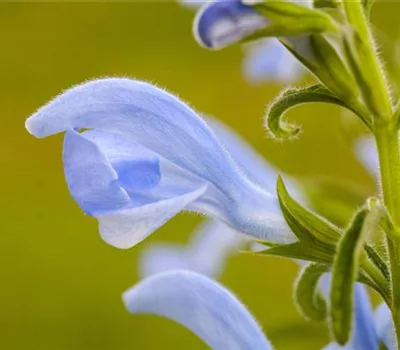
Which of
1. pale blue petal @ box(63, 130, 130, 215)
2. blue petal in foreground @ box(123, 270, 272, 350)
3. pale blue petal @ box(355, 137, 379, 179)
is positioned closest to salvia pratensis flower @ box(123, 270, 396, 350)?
Answer: blue petal in foreground @ box(123, 270, 272, 350)

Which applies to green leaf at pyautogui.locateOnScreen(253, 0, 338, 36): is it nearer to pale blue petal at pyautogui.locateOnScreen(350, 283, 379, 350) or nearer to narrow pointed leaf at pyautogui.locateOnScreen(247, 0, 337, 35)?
narrow pointed leaf at pyautogui.locateOnScreen(247, 0, 337, 35)

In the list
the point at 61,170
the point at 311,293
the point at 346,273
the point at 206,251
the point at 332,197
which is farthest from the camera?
the point at 61,170

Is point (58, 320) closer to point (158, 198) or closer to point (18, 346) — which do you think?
point (18, 346)

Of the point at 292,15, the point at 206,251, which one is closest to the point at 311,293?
the point at 292,15

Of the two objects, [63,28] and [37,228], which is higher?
[63,28]

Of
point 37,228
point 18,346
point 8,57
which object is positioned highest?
point 8,57

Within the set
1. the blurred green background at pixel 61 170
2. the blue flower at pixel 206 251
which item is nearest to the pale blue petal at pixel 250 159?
the blue flower at pixel 206 251

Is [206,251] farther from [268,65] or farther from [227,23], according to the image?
[227,23]

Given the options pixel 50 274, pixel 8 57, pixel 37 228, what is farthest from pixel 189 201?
pixel 8 57

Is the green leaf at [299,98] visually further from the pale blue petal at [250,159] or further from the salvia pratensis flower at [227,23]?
the pale blue petal at [250,159]
